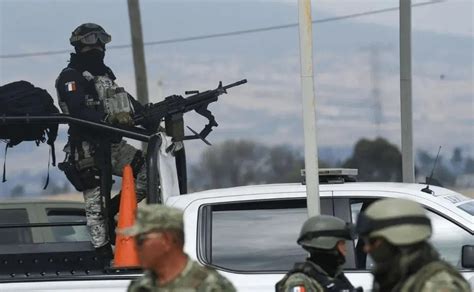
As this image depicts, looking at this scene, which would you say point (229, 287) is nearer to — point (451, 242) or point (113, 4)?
point (451, 242)

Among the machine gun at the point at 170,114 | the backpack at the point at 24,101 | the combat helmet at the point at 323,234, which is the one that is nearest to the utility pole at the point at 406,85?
the machine gun at the point at 170,114

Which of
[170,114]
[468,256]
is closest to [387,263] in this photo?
[468,256]

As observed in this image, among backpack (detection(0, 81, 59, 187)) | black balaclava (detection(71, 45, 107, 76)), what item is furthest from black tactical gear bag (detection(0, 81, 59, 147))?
black balaclava (detection(71, 45, 107, 76))

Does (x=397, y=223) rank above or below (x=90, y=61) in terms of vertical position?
below

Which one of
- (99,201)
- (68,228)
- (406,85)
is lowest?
(68,228)

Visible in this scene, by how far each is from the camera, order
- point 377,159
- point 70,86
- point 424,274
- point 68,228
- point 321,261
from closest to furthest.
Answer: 1. point 424,274
2. point 321,261
3. point 70,86
4. point 68,228
5. point 377,159

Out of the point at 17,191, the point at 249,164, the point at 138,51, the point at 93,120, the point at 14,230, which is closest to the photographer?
the point at 93,120

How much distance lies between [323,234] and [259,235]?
63.6 inches

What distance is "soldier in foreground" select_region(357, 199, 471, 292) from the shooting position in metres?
3.41

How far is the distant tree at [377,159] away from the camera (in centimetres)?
1055

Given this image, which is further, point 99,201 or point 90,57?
point 90,57

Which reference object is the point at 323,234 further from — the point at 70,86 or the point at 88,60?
the point at 88,60

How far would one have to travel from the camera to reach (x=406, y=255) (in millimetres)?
3439

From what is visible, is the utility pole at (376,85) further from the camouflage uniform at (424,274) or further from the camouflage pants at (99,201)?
the camouflage uniform at (424,274)
